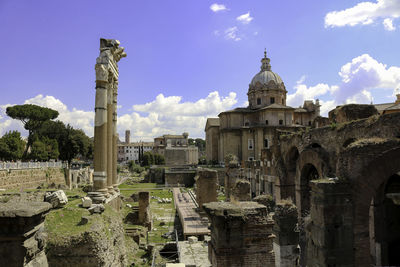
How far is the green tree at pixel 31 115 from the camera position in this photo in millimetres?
37562

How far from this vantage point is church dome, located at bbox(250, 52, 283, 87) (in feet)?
149

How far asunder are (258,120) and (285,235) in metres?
38.5

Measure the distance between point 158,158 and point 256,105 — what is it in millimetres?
32246

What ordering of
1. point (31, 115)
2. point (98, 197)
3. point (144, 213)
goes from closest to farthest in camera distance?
point (98, 197) < point (144, 213) < point (31, 115)

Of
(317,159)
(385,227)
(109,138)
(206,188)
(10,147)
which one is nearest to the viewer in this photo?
(385,227)

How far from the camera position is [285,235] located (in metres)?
6.52

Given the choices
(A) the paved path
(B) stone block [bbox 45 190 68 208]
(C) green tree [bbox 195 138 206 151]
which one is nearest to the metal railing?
(A) the paved path

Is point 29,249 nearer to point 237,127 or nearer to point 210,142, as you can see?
point 237,127

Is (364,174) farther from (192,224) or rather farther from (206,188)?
(206,188)

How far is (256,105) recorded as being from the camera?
4609cm

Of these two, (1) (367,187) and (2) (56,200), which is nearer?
(1) (367,187)

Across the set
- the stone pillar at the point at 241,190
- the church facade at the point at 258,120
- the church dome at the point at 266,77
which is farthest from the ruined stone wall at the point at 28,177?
the church dome at the point at 266,77

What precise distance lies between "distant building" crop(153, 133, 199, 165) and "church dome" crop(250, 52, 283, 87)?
27.0 m

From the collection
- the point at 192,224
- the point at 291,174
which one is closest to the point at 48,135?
the point at 192,224
